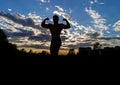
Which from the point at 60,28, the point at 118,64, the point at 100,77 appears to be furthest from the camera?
the point at 60,28

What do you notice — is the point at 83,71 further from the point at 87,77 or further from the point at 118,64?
the point at 118,64

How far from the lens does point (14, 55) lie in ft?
42.6

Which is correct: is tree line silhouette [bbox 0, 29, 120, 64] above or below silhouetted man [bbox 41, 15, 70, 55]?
below

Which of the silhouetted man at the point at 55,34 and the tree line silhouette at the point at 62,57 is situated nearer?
the tree line silhouette at the point at 62,57

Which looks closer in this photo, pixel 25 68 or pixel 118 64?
pixel 25 68

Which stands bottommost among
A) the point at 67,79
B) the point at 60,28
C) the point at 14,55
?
the point at 67,79

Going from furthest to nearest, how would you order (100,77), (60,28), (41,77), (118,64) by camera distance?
(60,28) → (118,64) → (100,77) → (41,77)

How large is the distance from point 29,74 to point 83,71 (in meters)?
2.52

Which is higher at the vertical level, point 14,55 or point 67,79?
point 14,55

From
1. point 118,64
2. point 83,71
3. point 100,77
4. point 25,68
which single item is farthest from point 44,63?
point 118,64

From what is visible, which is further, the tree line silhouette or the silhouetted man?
the silhouetted man

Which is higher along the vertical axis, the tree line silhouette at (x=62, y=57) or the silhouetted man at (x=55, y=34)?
the silhouetted man at (x=55, y=34)

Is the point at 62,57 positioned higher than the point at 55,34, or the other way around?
the point at 55,34

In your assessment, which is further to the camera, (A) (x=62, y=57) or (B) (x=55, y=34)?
(B) (x=55, y=34)
